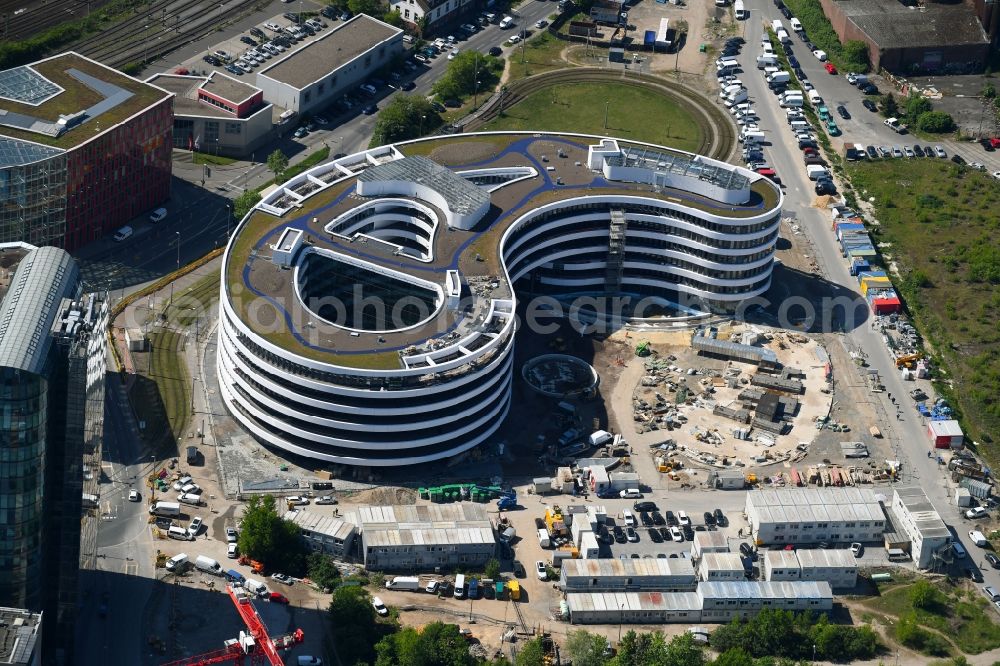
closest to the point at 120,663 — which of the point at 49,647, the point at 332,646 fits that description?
the point at 49,647

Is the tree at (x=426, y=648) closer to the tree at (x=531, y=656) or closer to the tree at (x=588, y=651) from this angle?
the tree at (x=531, y=656)

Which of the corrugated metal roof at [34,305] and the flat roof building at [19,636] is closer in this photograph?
the flat roof building at [19,636]

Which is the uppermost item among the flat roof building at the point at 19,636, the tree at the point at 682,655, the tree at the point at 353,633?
the flat roof building at the point at 19,636

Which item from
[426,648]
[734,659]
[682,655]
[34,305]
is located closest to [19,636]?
[34,305]

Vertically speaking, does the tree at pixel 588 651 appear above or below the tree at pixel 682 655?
below

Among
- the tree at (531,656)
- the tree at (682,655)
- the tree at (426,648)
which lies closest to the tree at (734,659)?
the tree at (682,655)

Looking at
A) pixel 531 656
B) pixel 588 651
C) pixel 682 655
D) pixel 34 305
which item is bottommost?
pixel 531 656

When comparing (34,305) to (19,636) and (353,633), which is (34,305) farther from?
(353,633)
